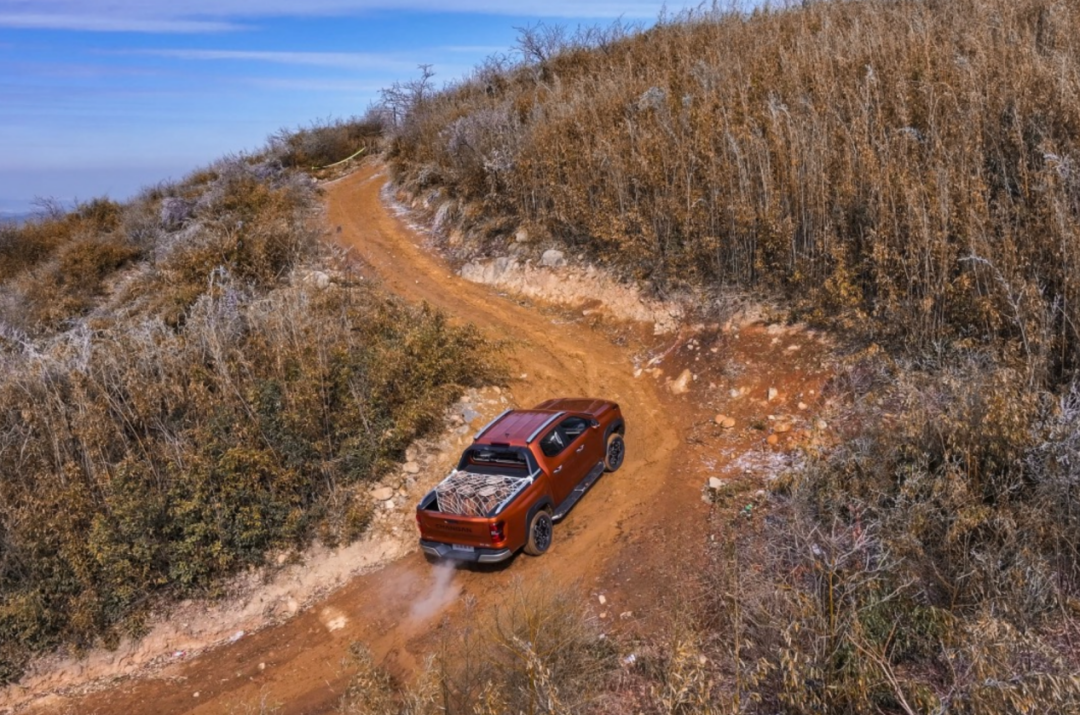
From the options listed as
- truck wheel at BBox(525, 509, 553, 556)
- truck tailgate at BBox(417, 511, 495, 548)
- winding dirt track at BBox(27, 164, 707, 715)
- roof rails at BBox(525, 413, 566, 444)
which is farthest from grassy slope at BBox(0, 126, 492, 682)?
truck wheel at BBox(525, 509, 553, 556)

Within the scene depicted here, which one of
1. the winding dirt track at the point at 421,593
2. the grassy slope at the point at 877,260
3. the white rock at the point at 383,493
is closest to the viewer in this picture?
the grassy slope at the point at 877,260

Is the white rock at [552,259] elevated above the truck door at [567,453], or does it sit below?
above

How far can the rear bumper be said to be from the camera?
8281 mm

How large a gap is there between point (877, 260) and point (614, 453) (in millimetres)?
4717

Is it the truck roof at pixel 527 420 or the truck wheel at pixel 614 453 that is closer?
the truck roof at pixel 527 420

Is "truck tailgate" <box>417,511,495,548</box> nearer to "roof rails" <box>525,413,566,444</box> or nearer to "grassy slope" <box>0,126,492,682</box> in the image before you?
"roof rails" <box>525,413,566,444</box>

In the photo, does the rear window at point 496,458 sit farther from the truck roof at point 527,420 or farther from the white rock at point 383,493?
the white rock at point 383,493

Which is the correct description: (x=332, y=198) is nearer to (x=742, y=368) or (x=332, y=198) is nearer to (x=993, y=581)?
(x=742, y=368)

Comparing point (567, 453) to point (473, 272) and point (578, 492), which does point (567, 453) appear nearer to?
point (578, 492)

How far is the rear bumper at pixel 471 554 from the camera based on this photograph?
8281mm

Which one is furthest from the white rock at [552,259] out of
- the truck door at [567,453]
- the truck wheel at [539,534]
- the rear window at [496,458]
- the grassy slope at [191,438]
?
the truck wheel at [539,534]

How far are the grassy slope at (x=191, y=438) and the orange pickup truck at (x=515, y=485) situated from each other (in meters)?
1.79

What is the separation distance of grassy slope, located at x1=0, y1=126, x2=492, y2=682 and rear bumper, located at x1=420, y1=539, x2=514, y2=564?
66.9 inches

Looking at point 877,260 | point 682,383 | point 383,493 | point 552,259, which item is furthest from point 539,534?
point 552,259
